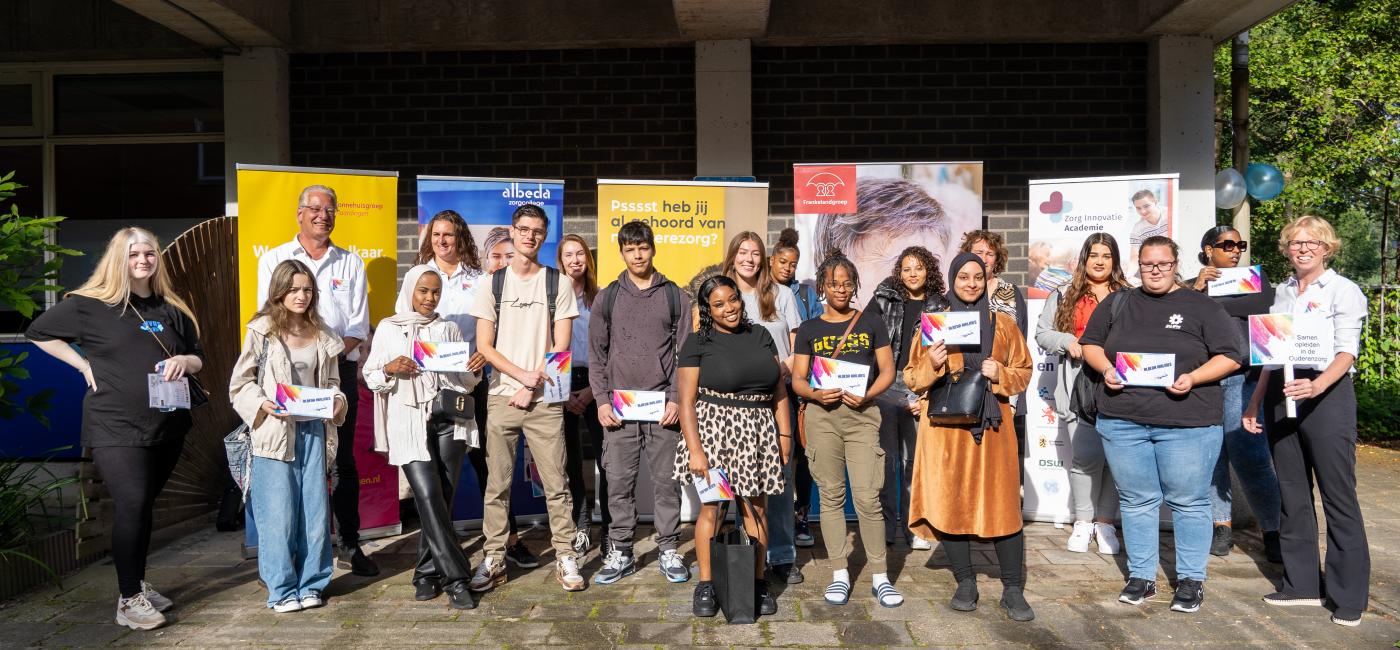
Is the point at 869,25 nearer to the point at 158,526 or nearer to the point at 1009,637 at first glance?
the point at 1009,637

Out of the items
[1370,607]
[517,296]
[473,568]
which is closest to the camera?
[1370,607]

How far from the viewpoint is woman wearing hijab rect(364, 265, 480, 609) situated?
4.57 meters

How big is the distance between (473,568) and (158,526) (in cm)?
213

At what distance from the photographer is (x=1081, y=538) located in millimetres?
5492

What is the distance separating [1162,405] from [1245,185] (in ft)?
24.9

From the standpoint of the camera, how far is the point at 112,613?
4.59 m

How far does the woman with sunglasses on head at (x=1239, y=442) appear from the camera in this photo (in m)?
5.30

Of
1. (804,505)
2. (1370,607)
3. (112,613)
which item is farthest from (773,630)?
(112,613)

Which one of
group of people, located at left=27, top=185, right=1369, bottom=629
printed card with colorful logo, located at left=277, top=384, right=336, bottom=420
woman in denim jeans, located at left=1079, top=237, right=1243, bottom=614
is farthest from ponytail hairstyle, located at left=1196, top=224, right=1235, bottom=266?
printed card with colorful logo, located at left=277, top=384, right=336, bottom=420

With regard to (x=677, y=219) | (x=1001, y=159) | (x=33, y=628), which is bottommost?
(x=33, y=628)

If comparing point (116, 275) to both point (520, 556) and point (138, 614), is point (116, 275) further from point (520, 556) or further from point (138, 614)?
point (520, 556)

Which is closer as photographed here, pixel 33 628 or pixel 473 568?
pixel 33 628

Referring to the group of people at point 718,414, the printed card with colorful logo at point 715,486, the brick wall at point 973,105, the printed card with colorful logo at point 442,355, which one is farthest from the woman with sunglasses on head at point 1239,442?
the printed card with colorful logo at point 442,355

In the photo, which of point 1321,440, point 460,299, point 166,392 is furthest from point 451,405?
point 1321,440
